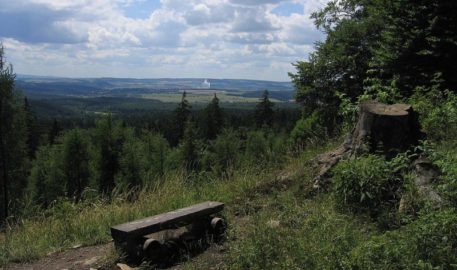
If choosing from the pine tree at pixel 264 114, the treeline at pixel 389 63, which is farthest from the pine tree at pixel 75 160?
the treeline at pixel 389 63

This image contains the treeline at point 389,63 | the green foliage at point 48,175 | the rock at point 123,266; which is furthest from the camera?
the green foliage at point 48,175

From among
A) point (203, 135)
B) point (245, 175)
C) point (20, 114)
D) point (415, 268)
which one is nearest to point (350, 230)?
point (415, 268)

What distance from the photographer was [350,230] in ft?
15.2

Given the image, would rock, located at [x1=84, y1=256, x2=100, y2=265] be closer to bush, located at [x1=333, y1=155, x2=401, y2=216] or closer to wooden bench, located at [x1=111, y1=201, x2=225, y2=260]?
wooden bench, located at [x1=111, y1=201, x2=225, y2=260]

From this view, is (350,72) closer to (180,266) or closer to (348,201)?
(348,201)

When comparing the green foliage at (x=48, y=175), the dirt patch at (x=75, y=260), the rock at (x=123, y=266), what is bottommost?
the green foliage at (x=48, y=175)

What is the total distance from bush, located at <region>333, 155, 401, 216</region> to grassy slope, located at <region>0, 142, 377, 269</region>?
0.81ft

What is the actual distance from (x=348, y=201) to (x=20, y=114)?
93.1 feet

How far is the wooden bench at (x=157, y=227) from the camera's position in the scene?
5.12 m

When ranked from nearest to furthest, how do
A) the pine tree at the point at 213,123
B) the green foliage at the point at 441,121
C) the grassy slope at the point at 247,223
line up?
the grassy slope at the point at 247,223
the green foliage at the point at 441,121
the pine tree at the point at 213,123

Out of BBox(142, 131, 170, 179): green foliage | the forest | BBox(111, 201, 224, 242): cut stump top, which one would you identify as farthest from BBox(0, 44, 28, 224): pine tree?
BBox(111, 201, 224, 242): cut stump top

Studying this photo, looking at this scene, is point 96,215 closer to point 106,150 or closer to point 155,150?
point 106,150

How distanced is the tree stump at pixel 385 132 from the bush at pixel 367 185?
0.53 m

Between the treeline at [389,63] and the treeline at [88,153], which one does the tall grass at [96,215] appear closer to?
the treeline at [389,63]
